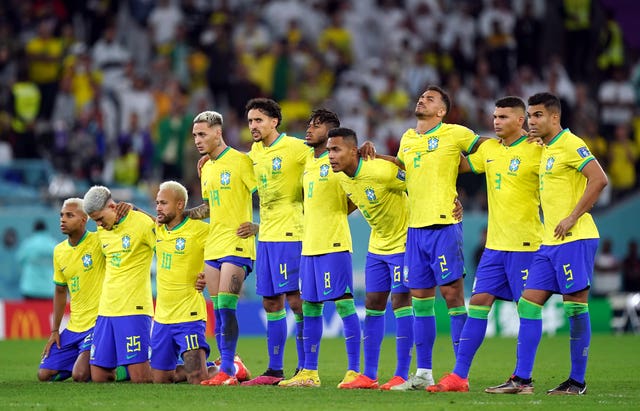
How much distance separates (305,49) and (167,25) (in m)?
2.89

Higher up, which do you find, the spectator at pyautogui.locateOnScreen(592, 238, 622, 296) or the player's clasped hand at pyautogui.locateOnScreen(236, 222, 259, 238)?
the player's clasped hand at pyautogui.locateOnScreen(236, 222, 259, 238)

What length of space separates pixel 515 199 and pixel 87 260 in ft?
16.6

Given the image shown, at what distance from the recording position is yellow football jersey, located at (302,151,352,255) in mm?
13133

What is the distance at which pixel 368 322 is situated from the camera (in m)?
13.1

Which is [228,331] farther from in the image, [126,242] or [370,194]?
[370,194]

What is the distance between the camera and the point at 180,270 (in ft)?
46.0

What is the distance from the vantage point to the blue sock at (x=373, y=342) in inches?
512

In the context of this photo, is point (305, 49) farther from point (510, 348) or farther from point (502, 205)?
point (502, 205)

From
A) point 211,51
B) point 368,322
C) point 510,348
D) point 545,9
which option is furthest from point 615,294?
point 368,322

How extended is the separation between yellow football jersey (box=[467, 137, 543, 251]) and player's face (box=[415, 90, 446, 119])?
70 centimetres

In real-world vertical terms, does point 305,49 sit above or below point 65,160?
above

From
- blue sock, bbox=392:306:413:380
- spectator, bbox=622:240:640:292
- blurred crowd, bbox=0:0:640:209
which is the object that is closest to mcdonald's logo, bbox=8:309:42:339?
blurred crowd, bbox=0:0:640:209

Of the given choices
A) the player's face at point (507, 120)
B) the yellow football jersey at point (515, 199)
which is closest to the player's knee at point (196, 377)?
the yellow football jersey at point (515, 199)

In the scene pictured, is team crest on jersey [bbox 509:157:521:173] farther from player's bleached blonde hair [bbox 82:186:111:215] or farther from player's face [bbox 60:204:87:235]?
player's face [bbox 60:204:87:235]
